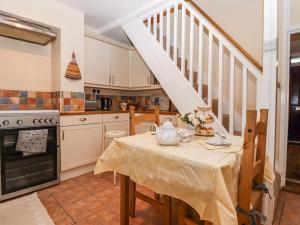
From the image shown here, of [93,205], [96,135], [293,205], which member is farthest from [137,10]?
[293,205]

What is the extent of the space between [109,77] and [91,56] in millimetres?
489

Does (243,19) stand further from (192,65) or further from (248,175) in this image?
(248,175)

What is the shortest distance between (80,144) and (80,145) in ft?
0.05

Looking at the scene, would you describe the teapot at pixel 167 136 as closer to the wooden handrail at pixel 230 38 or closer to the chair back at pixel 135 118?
the chair back at pixel 135 118

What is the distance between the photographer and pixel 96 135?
2734mm

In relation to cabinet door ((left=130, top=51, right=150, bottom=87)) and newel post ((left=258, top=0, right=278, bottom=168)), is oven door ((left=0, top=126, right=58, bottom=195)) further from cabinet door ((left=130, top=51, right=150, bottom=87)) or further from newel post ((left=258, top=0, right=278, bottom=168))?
newel post ((left=258, top=0, right=278, bottom=168))

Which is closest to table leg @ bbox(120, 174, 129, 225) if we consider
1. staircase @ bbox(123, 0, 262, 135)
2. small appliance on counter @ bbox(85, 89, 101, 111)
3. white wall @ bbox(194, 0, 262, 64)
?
staircase @ bbox(123, 0, 262, 135)

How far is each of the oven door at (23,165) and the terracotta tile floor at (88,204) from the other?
0.18 m

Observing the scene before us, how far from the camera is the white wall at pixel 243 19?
8.67 feet

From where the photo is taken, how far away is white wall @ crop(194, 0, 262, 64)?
264 centimetres

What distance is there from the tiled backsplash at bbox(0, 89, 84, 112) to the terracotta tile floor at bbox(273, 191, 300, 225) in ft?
8.82

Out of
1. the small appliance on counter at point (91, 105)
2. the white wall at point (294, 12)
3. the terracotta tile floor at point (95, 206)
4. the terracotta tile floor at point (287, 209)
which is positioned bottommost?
the terracotta tile floor at point (287, 209)

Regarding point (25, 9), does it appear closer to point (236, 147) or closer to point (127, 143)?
point (127, 143)

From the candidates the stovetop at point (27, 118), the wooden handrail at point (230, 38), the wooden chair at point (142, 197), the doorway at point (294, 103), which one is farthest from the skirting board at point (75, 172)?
the doorway at point (294, 103)
